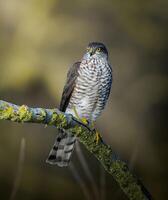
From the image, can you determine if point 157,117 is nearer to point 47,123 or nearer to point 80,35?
point 80,35

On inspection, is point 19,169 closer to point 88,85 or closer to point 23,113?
point 88,85

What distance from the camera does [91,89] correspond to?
5.02 ft

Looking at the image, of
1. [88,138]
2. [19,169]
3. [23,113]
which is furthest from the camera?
[19,169]

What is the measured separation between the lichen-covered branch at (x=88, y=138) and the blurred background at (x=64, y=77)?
939 millimetres

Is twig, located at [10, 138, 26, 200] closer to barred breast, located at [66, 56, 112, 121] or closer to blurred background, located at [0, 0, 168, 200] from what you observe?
blurred background, located at [0, 0, 168, 200]

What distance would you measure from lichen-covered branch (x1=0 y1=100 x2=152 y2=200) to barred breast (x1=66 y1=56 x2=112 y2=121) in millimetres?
518

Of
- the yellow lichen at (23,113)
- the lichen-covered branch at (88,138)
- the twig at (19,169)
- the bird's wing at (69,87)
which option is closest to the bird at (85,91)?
the bird's wing at (69,87)

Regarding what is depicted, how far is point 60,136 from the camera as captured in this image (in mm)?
1536

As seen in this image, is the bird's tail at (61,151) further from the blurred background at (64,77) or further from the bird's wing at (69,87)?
the blurred background at (64,77)

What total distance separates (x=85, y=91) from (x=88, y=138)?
56cm

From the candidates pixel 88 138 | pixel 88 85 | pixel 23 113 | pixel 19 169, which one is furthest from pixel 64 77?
pixel 23 113

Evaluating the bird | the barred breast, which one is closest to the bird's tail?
the bird

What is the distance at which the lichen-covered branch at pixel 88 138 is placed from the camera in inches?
33.3

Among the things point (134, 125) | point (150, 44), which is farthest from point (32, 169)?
point (150, 44)
